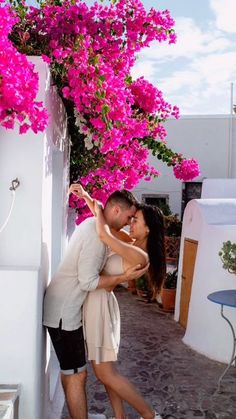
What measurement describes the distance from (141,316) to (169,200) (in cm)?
943

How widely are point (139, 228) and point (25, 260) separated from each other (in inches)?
39.2

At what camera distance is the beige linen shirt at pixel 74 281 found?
3.39 metres

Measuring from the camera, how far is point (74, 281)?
3527mm

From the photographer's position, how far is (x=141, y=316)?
9.52 metres

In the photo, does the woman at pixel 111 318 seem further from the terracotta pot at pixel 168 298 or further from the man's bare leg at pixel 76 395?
the terracotta pot at pixel 168 298

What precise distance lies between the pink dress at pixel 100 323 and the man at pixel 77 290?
0.07 m

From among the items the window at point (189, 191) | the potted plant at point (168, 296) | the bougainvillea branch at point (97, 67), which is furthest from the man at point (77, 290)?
the window at point (189, 191)

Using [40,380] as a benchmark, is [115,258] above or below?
above

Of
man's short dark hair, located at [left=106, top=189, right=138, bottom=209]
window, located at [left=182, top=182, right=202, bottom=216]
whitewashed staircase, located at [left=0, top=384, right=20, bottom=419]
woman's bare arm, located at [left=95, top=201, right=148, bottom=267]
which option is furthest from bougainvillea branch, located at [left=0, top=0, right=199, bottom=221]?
window, located at [left=182, top=182, right=202, bottom=216]

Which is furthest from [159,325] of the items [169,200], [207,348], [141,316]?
[169,200]

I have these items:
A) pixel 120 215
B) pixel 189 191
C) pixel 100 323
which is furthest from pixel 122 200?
pixel 189 191

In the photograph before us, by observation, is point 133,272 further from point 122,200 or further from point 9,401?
point 9,401

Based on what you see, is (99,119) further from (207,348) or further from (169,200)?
(169,200)

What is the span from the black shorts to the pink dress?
77mm
